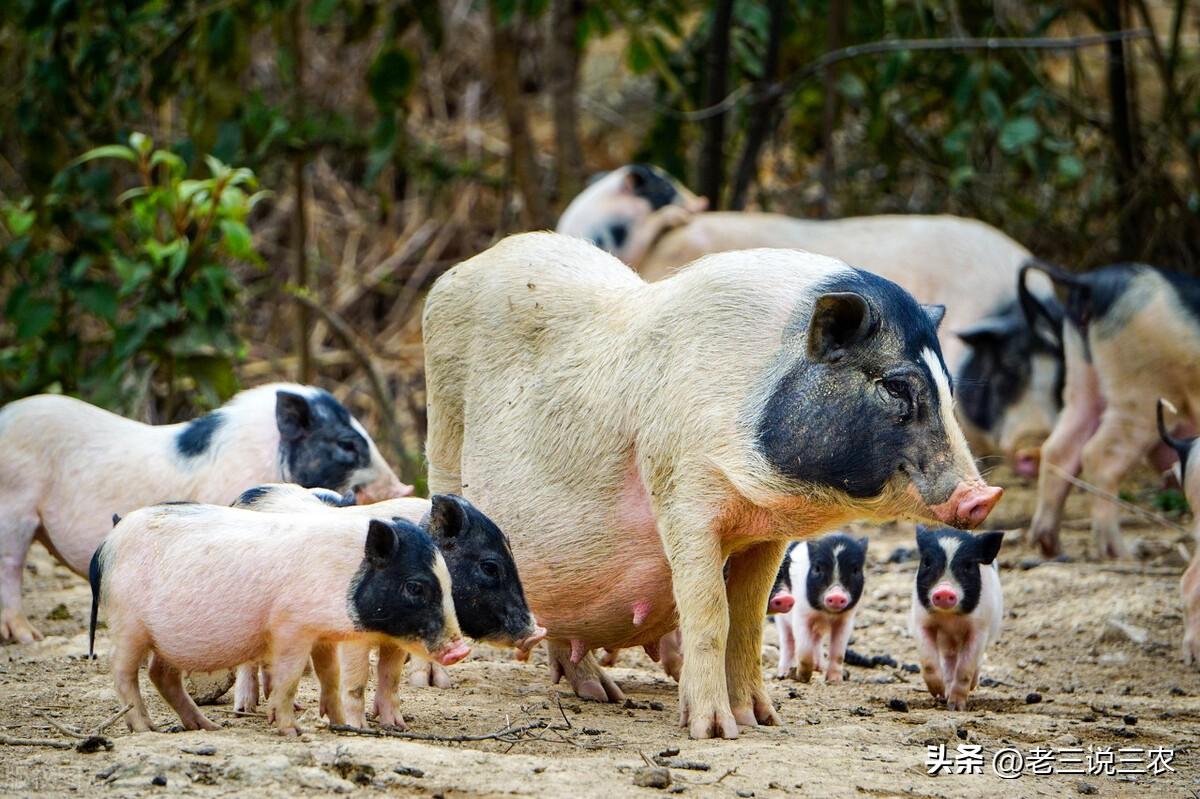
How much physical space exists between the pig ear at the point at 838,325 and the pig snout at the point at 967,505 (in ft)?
1.66

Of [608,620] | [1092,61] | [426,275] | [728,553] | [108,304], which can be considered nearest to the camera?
[728,553]

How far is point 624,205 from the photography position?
30.6ft

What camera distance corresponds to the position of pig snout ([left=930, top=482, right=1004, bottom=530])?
4.23m

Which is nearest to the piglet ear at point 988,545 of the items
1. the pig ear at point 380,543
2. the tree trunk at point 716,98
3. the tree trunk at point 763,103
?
the pig ear at point 380,543

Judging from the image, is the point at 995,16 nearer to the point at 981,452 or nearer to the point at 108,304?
the point at 981,452

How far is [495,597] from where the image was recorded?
4543 millimetres

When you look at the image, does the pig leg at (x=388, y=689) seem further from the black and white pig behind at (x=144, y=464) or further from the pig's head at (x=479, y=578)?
the black and white pig behind at (x=144, y=464)

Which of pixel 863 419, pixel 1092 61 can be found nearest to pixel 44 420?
pixel 863 419

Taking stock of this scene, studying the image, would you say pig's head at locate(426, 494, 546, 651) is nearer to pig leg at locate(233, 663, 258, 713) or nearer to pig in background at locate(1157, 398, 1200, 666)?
pig leg at locate(233, 663, 258, 713)

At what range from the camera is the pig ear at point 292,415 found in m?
5.94

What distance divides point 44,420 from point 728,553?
2.92 meters

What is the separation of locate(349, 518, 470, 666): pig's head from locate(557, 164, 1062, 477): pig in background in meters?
4.74

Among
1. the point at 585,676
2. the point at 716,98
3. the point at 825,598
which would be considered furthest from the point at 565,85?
the point at 585,676

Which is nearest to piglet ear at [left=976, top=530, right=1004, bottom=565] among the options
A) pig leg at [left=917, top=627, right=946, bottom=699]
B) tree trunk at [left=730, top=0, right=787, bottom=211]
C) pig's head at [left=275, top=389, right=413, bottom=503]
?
pig leg at [left=917, top=627, right=946, bottom=699]
